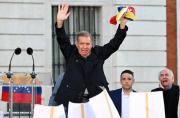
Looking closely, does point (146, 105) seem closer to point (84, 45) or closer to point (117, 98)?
point (84, 45)

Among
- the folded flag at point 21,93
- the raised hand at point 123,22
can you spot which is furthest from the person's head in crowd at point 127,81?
the folded flag at point 21,93

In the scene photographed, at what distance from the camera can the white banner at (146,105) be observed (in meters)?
4.45

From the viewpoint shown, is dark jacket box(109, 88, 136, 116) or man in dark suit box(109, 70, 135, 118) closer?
man in dark suit box(109, 70, 135, 118)

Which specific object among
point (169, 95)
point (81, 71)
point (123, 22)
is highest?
point (123, 22)

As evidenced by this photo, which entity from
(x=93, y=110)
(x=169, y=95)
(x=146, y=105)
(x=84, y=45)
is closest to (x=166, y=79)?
(x=169, y=95)

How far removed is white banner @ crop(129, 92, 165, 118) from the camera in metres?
4.45

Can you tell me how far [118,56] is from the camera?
43.9ft

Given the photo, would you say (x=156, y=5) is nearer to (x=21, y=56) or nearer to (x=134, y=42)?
(x=134, y=42)

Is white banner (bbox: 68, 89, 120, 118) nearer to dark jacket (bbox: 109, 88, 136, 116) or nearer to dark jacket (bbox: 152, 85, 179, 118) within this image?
dark jacket (bbox: 109, 88, 136, 116)

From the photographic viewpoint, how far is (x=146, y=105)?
4516mm

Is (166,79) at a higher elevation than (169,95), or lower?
higher

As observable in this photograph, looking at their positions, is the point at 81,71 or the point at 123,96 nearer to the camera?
the point at 81,71

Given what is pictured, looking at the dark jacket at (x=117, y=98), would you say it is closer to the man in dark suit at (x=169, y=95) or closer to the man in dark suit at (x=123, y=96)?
the man in dark suit at (x=123, y=96)

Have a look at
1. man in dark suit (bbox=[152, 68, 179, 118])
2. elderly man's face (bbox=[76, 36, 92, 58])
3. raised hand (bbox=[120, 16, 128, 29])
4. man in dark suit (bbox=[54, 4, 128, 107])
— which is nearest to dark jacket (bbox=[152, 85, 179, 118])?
man in dark suit (bbox=[152, 68, 179, 118])
